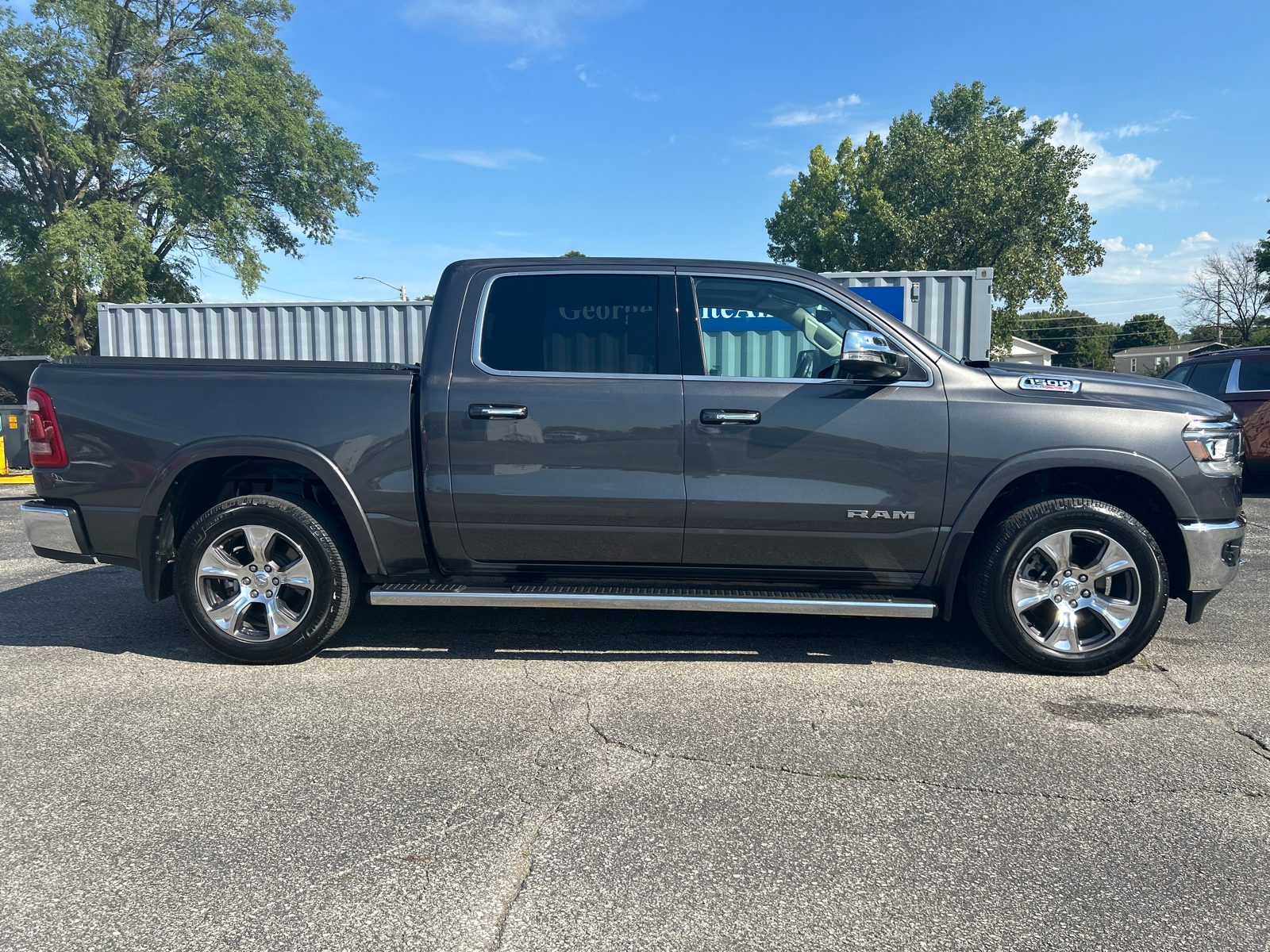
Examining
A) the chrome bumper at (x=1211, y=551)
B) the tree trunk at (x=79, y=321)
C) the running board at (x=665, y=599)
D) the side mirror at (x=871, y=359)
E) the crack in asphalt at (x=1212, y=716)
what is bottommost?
the crack in asphalt at (x=1212, y=716)

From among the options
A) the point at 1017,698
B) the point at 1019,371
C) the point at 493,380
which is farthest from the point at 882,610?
the point at 493,380

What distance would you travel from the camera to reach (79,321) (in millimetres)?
25062

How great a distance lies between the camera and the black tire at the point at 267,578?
404cm

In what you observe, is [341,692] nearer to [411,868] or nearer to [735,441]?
[411,868]

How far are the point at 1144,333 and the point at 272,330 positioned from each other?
105462 millimetres

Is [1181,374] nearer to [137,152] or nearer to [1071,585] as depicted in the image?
[1071,585]

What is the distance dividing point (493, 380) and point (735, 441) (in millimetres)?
1181

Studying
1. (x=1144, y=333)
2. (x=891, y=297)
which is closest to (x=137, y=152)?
(x=891, y=297)

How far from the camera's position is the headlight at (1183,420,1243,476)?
3848mm

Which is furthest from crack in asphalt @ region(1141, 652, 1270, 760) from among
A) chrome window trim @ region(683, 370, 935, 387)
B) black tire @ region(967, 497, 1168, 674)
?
chrome window trim @ region(683, 370, 935, 387)

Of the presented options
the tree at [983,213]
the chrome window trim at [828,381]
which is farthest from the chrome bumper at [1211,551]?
the tree at [983,213]

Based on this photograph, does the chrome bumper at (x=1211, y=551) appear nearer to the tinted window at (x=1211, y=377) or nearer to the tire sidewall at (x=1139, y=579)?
the tire sidewall at (x=1139, y=579)

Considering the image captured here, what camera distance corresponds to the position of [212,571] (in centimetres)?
405

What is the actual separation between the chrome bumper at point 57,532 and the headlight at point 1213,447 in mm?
5279
